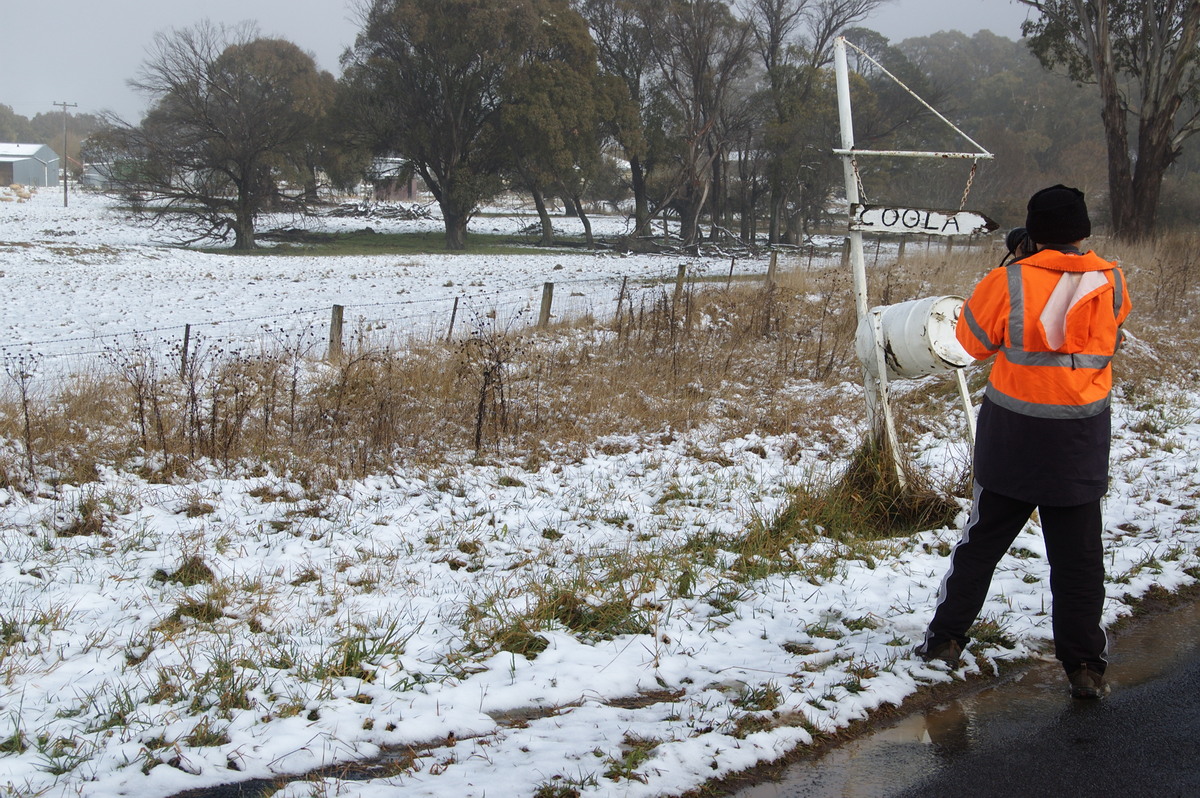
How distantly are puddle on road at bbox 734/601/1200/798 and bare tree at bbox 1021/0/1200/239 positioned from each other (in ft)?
75.7

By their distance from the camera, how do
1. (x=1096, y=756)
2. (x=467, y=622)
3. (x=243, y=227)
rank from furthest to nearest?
(x=243, y=227), (x=467, y=622), (x=1096, y=756)

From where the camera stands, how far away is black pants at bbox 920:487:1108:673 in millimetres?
3502

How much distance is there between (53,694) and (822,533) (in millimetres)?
4137

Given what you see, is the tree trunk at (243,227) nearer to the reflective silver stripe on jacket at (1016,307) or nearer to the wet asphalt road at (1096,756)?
the reflective silver stripe on jacket at (1016,307)

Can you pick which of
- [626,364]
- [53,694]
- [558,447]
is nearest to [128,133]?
[626,364]

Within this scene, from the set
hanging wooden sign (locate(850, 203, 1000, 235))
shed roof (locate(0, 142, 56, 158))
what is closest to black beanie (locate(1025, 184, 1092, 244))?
hanging wooden sign (locate(850, 203, 1000, 235))

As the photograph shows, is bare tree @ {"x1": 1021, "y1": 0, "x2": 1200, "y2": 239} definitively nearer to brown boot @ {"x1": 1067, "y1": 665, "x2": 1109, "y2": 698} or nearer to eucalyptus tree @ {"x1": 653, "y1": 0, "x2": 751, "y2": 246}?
eucalyptus tree @ {"x1": 653, "y1": 0, "x2": 751, "y2": 246}

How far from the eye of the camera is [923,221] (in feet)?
16.8

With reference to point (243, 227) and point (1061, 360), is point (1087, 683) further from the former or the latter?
point (243, 227)

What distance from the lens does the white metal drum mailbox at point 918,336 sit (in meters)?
4.88

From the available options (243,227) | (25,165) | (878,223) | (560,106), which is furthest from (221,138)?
(25,165)

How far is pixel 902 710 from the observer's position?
3.58 meters

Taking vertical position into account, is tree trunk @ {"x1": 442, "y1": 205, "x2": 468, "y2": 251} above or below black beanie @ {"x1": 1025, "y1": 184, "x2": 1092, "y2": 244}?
above

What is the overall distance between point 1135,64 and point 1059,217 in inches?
1004
